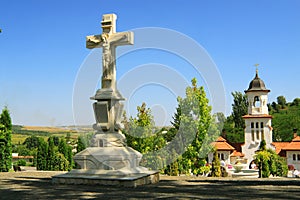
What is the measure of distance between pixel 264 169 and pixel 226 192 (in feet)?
61.1

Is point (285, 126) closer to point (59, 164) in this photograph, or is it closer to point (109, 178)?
point (59, 164)

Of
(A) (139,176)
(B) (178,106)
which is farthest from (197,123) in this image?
(A) (139,176)

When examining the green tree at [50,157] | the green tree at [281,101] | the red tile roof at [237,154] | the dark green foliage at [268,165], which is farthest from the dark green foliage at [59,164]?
the green tree at [281,101]

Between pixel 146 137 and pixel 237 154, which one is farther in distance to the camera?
pixel 237 154

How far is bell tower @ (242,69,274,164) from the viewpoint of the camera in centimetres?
4291

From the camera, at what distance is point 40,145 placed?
82.4ft

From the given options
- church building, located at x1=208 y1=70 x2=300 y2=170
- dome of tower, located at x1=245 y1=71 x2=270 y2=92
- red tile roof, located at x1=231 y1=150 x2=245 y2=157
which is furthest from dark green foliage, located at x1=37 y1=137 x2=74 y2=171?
dome of tower, located at x1=245 y1=71 x2=270 y2=92

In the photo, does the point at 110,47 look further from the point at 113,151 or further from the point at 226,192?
the point at 226,192

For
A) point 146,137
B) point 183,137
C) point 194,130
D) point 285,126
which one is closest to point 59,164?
point 146,137

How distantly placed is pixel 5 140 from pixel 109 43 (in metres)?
12.0

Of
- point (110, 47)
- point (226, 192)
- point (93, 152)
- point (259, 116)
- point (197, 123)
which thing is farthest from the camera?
point (259, 116)

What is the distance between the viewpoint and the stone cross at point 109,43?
30.6 feet

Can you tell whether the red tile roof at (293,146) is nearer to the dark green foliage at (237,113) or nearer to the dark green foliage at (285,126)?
the dark green foliage at (285,126)

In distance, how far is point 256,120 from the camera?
43281 millimetres
